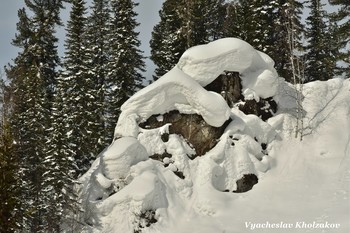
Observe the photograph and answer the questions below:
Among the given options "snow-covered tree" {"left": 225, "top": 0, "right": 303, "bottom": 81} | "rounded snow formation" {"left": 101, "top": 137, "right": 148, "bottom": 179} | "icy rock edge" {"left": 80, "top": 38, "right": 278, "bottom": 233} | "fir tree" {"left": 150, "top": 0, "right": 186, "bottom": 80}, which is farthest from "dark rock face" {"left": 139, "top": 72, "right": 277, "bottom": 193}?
"fir tree" {"left": 150, "top": 0, "right": 186, "bottom": 80}

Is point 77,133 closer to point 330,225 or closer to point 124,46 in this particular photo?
point 124,46

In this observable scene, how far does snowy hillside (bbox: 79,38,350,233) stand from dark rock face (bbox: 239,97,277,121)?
4.9 inches

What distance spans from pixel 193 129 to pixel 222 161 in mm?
2185

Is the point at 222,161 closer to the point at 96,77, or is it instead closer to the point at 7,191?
the point at 7,191

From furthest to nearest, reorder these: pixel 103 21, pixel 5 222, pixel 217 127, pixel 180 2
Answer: pixel 103 21
pixel 180 2
pixel 217 127
pixel 5 222

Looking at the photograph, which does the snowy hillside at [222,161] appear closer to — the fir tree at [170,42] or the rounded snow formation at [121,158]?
the rounded snow formation at [121,158]

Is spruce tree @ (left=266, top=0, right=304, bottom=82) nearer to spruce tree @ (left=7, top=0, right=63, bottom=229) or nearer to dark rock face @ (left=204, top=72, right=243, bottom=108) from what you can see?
dark rock face @ (left=204, top=72, right=243, bottom=108)

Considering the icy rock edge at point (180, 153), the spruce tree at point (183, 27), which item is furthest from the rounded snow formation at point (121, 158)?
the spruce tree at point (183, 27)

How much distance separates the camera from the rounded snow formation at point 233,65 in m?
20.0

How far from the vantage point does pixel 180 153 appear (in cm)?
1816

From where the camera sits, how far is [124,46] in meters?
26.9

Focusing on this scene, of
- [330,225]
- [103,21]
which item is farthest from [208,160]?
[103,21]

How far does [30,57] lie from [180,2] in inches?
473

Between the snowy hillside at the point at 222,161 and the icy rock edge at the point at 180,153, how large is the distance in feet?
0.16
